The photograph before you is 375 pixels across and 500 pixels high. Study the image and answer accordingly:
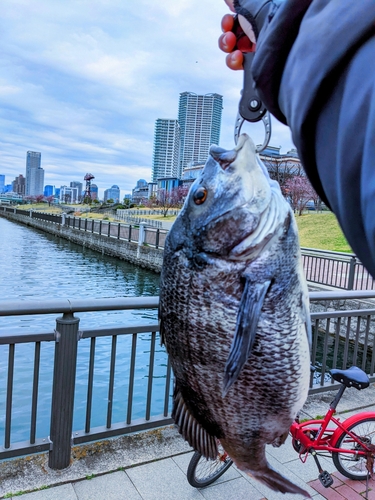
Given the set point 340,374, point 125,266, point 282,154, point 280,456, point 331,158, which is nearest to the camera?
point 331,158

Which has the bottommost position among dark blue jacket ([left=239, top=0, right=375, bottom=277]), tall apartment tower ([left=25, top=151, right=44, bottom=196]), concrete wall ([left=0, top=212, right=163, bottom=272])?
concrete wall ([left=0, top=212, right=163, bottom=272])

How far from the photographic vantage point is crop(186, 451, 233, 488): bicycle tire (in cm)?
326

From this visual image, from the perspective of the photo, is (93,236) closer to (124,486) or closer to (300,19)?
(124,486)

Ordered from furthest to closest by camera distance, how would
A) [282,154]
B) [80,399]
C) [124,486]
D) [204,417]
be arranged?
[80,399] < [124,486] < [282,154] < [204,417]

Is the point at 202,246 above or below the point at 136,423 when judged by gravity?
above

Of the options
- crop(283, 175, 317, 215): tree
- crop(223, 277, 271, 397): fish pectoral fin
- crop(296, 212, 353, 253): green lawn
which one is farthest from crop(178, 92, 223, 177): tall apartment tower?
crop(296, 212, 353, 253): green lawn

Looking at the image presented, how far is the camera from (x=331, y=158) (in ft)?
2.41

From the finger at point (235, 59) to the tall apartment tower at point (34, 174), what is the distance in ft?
579

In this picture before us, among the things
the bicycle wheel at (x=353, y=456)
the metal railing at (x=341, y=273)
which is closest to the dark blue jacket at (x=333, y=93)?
the bicycle wheel at (x=353, y=456)

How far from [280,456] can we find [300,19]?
389cm

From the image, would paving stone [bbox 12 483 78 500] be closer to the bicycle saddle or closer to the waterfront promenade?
the waterfront promenade

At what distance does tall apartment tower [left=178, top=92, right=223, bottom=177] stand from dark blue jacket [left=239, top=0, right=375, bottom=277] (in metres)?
1.62

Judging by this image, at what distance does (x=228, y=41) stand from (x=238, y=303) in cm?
77

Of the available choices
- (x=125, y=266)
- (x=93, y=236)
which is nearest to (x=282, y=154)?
(x=125, y=266)
